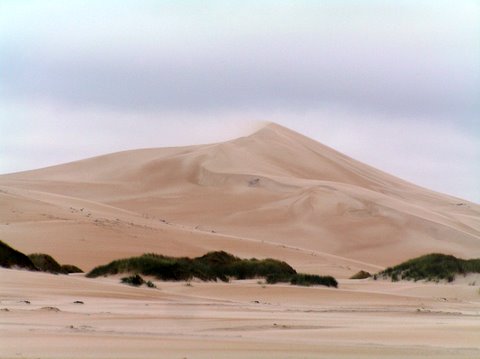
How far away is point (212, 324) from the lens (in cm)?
1136

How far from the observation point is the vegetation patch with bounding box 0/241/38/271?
767 inches

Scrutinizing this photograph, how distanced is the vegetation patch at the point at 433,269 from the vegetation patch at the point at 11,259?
10424 mm

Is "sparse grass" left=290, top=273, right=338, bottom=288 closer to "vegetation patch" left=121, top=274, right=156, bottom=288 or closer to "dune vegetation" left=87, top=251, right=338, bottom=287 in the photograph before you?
"dune vegetation" left=87, top=251, right=338, bottom=287

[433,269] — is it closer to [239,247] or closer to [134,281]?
[134,281]

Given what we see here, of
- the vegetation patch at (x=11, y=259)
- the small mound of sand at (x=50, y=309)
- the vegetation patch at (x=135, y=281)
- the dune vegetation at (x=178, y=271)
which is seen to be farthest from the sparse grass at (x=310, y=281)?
the small mound of sand at (x=50, y=309)

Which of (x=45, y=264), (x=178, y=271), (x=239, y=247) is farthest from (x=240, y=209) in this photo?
(x=178, y=271)

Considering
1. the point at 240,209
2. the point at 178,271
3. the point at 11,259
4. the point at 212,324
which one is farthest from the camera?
the point at 240,209

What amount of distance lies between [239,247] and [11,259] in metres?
19.4

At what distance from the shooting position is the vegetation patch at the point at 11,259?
63.9 feet

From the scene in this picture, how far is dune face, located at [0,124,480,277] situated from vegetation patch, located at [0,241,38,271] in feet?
30.6

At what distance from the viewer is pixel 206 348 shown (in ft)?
28.5

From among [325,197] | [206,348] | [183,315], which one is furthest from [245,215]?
[206,348]

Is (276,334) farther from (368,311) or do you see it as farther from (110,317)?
(368,311)

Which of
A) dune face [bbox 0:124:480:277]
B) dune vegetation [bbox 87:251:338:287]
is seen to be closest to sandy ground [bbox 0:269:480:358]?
dune vegetation [bbox 87:251:338:287]
